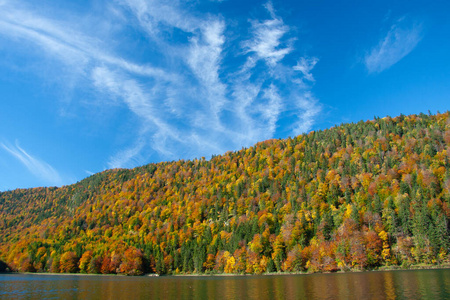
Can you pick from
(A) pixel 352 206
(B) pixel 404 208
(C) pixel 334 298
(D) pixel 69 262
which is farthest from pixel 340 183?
(D) pixel 69 262

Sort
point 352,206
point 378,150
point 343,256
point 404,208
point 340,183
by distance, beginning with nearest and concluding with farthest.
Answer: point 343,256 → point 404,208 → point 352,206 → point 340,183 → point 378,150

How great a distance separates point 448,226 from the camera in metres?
119

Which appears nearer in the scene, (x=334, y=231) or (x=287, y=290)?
(x=287, y=290)

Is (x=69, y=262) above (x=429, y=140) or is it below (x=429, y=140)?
below

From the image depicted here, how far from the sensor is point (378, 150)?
648 feet

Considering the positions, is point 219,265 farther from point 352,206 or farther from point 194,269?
point 352,206

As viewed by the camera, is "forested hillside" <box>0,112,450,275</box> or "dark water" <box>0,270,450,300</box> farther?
"forested hillside" <box>0,112,450,275</box>

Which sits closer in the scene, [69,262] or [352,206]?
[352,206]

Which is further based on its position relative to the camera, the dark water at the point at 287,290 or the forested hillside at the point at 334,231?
the forested hillside at the point at 334,231

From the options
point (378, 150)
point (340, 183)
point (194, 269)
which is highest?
point (378, 150)

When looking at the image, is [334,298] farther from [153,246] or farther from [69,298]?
[153,246]

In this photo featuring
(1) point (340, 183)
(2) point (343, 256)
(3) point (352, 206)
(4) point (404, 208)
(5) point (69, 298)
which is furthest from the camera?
(1) point (340, 183)

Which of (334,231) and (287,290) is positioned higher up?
(334,231)

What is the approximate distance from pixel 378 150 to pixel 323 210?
69400 millimetres
